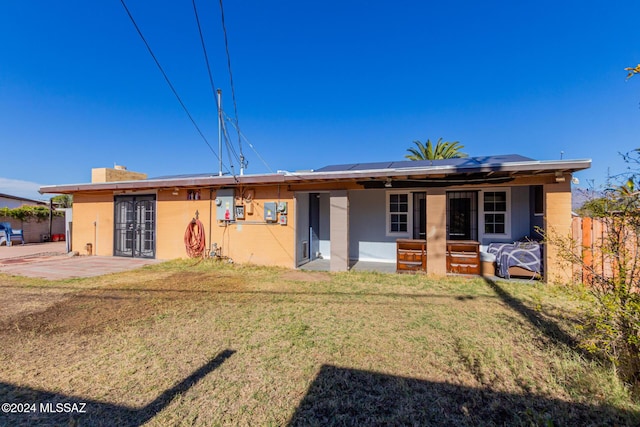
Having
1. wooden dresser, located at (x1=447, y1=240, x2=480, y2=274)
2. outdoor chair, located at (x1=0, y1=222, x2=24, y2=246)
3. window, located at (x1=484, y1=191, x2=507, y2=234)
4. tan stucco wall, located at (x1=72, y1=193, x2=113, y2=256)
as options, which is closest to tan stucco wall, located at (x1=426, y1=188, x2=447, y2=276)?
wooden dresser, located at (x1=447, y1=240, x2=480, y2=274)

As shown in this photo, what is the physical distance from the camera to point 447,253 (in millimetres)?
7273

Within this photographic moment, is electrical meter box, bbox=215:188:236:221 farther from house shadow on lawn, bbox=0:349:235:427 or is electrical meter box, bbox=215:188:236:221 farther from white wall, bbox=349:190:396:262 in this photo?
house shadow on lawn, bbox=0:349:235:427

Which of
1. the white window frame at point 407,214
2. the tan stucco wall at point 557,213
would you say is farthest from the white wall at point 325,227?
the tan stucco wall at point 557,213

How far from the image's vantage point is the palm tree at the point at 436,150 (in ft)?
69.6

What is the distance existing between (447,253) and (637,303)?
509 cm

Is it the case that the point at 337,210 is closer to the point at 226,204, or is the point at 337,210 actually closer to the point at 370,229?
the point at 370,229

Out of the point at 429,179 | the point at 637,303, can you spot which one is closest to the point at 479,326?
the point at 637,303

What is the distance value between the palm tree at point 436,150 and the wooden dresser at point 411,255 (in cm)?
1578

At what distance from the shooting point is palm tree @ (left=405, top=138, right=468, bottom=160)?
2120 cm

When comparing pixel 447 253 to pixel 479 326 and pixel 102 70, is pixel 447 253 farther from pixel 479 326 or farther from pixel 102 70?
pixel 102 70

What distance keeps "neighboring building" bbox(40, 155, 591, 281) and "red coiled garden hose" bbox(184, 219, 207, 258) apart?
0.22m

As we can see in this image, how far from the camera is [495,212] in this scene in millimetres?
8391

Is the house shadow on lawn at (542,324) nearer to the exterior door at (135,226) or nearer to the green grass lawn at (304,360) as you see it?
the green grass lawn at (304,360)

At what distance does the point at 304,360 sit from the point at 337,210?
5118 millimetres
